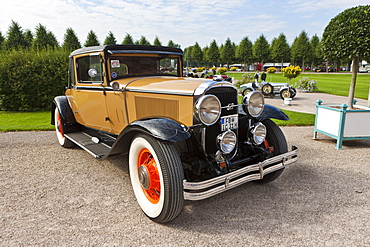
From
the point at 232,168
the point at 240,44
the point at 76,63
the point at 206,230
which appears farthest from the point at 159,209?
the point at 240,44

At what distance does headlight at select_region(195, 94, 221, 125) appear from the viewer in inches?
109

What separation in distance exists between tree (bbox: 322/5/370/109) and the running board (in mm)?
5979

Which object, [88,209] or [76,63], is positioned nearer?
[88,209]

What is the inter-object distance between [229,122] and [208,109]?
1.39ft

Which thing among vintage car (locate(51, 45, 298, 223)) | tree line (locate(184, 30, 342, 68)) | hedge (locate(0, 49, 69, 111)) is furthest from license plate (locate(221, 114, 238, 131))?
tree line (locate(184, 30, 342, 68))

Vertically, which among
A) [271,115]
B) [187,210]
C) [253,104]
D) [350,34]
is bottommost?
[187,210]

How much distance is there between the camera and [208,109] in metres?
2.84

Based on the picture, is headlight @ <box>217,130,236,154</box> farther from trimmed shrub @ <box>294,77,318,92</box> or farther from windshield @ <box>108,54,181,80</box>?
trimmed shrub @ <box>294,77,318,92</box>

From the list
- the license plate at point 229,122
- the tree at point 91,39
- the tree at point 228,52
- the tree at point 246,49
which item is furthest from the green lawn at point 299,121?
the tree at point 228,52

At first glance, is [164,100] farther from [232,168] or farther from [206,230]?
[206,230]

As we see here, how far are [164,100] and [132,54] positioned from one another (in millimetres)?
1339

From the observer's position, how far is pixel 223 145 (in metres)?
2.90

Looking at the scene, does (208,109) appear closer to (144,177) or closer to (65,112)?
(144,177)

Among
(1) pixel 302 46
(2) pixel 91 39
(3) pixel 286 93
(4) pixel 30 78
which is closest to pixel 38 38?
(2) pixel 91 39
